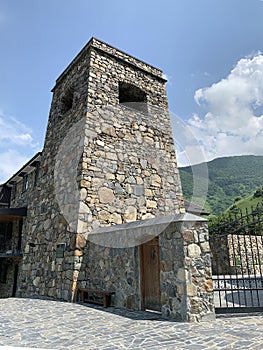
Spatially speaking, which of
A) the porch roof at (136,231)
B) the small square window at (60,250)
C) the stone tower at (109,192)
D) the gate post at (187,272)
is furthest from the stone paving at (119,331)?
the small square window at (60,250)

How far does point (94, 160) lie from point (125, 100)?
143 inches

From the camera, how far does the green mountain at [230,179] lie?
40.8 metres

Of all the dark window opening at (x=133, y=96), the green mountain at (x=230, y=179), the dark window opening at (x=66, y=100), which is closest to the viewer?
the dark window opening at (x=133, y=96)

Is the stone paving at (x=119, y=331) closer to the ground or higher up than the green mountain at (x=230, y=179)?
closer to the ground

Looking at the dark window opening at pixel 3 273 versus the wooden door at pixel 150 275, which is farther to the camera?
the dark window opening at pixel 3 273

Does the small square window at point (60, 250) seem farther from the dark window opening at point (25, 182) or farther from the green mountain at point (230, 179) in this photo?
the green mountain at point (230, 179)

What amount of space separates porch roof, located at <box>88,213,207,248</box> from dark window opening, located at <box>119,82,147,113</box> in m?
4.81

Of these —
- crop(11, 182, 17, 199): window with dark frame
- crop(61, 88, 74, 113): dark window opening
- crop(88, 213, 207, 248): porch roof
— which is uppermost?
crop(61, 88, 74, 113): dark window opening

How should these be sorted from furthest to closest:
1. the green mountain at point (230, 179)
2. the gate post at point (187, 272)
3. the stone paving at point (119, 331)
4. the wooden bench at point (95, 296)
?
1. the green mountain at point (230, 179)
2. the wooden bench at point (95, 296)
3. the gate post at point (187, 272)
4. the stone paving at point (119, 331)

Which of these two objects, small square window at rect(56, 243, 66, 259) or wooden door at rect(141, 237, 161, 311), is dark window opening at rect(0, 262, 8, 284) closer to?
small square window at rect(56, 243, 66, 259)

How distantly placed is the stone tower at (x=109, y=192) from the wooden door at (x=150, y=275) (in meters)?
0.02

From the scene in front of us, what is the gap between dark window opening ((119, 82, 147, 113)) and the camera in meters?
9.47

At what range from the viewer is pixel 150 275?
5.17 m

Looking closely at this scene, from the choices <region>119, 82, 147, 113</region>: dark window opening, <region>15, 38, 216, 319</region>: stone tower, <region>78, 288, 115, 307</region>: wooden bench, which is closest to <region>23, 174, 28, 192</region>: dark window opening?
<region>15, 38, 216, 319</region>: stone tower
